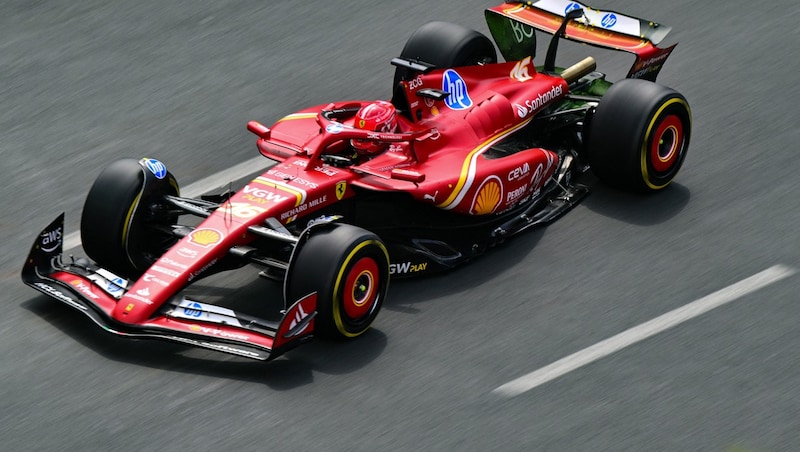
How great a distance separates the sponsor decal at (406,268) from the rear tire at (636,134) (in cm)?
183

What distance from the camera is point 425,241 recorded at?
31.1ft

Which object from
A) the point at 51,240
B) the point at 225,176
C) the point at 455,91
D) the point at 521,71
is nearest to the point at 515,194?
the point at 455,91

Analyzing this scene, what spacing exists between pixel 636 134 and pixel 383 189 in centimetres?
216

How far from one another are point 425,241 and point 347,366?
1.46 metres

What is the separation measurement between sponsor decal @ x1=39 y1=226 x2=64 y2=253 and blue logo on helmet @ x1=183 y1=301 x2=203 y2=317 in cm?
122

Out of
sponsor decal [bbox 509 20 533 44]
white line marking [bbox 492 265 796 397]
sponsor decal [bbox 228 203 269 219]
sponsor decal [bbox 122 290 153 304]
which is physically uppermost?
sponsor decal [bbox 509 20 533 44]

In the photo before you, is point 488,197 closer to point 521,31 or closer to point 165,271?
point 521,31

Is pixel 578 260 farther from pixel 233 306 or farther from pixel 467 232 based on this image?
pixel 233 306

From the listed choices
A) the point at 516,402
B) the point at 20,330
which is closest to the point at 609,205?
the point at 516,402

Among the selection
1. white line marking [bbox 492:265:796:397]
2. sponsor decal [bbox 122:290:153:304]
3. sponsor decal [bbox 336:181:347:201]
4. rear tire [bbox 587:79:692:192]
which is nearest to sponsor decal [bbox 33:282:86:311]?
sponsor decal [bbox 122:290:153:304]

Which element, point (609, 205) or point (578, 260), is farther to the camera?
point (609, 205)

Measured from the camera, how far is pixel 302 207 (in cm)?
888

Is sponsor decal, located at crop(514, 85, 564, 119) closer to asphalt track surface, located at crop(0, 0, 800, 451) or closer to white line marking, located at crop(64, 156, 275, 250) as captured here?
asphalt track surface, located at crop(0, 0, 800, 451)

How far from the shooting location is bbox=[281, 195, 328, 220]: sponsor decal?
8812mm
